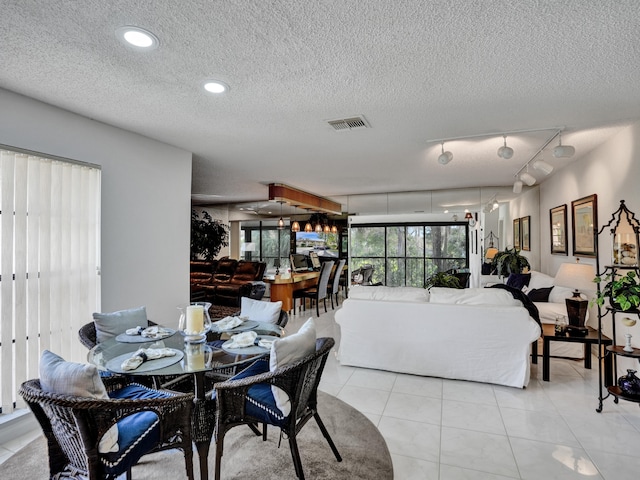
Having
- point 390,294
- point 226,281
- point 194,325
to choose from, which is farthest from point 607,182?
point 226,281

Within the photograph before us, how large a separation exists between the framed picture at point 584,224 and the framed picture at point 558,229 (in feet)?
0.96

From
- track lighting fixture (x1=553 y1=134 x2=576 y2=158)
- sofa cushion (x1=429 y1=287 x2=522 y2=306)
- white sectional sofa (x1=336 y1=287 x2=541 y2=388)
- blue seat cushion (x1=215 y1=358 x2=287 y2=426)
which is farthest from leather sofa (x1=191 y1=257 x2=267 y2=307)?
track lighting fixture (x1=553 y1=134 x2=576 y2=158)

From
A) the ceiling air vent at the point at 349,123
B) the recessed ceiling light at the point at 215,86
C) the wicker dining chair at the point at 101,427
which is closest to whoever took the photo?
the wicker dining chair at the point at 101,427

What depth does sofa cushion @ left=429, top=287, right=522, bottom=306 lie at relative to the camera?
10.7 ft

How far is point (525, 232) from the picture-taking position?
271 inches

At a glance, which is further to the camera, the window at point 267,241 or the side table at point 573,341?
the window at point 267,241

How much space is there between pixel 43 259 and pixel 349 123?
9.04 ft

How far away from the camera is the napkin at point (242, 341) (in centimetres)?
227

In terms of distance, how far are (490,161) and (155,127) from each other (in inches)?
163

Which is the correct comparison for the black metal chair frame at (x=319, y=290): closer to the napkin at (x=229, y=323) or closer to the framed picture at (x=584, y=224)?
the napkin at (x=229, y=323)

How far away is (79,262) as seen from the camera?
2.99 m

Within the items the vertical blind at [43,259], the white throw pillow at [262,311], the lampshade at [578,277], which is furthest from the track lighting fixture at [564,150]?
the vertical blind at [43,259]

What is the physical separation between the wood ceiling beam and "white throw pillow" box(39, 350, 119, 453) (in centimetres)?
513

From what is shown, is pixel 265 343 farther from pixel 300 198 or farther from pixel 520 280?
pixel 300 198
